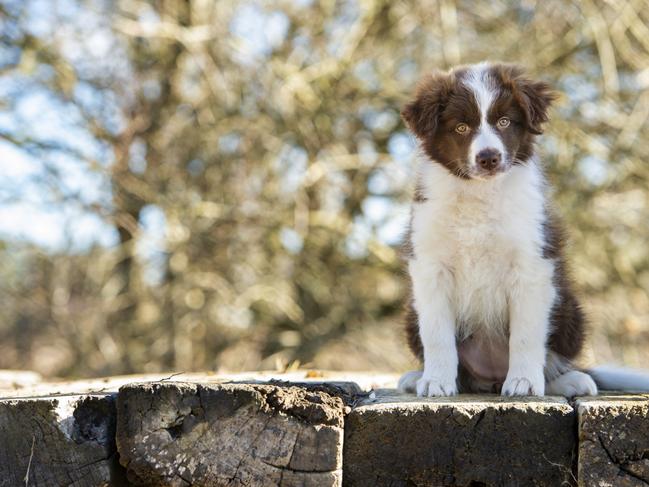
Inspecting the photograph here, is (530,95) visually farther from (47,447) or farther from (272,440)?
(47,447)

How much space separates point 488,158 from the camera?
4.18 m

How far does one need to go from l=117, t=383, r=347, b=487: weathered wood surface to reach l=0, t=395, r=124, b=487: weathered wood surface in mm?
149

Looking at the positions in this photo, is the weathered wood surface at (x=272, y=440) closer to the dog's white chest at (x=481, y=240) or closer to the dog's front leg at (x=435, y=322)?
the dog's front leg at (x=435, y=322)

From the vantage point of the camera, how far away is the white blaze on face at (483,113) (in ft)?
13.8

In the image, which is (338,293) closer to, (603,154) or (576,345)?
(603,154)

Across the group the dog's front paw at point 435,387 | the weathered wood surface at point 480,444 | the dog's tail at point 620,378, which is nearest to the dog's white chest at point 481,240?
the dog's front paw at point 435,387

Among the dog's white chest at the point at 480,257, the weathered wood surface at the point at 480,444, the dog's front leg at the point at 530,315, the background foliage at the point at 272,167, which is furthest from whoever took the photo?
the background foliage at the point at 272,167

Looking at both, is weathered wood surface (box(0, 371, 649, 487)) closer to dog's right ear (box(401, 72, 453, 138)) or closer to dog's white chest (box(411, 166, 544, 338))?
dog's white chest (box(411, 166, 544, 338))

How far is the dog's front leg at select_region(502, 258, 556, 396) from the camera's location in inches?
164

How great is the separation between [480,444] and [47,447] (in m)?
1.65

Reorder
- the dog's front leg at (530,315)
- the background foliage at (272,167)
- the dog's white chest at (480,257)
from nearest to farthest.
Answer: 1. the dog's front leg at (530,315)
2. the dog's white chest at (480,257)
3. the background foliage at (272,167)

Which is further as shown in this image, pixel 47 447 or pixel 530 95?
pixel 530 95

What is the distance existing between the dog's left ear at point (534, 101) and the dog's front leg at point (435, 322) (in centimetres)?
83

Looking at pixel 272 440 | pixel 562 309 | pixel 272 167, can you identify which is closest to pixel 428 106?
pixel 562 309
